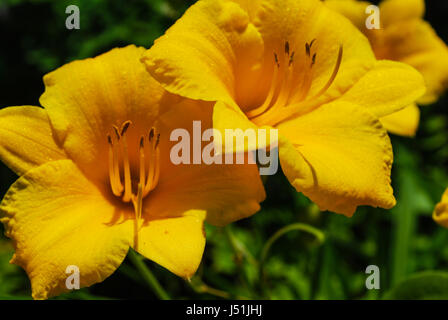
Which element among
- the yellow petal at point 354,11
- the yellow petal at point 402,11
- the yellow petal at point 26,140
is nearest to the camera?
the yellow petal at point 26,140

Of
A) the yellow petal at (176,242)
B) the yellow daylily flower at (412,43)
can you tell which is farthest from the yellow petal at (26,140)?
the yellow daylily flower at (412,43)

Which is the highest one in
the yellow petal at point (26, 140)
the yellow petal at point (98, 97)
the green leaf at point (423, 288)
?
the yellow petal at point (98, 97)

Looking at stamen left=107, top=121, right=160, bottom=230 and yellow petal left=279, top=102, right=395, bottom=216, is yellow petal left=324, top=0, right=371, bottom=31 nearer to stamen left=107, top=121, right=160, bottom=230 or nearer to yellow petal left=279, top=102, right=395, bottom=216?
yellow petal left=279, top=102, right=395, bottom=216

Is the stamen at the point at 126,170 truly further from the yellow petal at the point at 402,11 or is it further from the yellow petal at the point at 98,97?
the yellow petal at the point at 402,11

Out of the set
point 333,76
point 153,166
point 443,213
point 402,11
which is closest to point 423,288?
point 443,213

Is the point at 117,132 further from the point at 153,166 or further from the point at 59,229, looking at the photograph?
the point at 59,229

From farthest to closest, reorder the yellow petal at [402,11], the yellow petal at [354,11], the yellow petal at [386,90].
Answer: the yellow petal at [402,11]
the yellow petal at [354,11]
the yellow petal at [386,90]
